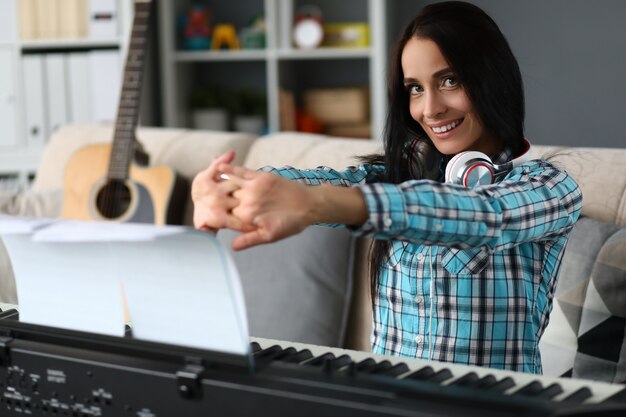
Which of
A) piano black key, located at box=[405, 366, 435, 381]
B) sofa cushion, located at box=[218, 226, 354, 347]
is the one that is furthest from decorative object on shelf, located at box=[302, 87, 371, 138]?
piano black key, located at box=[405, 366, 435, 381]

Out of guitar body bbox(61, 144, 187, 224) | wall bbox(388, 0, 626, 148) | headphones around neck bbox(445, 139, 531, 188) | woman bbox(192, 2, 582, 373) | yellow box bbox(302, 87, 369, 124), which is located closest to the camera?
headphones around neck bbox(445, 139, 531, 188)

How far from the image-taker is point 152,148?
273cm

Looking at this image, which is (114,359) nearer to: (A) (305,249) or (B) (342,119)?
(A) (305,249)

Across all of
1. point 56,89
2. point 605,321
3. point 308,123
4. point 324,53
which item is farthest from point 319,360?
point 56,89

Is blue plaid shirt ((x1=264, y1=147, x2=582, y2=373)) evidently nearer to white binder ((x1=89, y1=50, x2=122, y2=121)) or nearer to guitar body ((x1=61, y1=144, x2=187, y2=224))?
guitar body ((x1=61, y1=144, x2=187, y2=224))

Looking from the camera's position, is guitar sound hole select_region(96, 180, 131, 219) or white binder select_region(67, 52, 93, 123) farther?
white binder select_region(67, 52, 93, 123)

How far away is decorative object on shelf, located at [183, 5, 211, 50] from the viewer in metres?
3.80

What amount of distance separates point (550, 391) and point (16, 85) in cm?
335

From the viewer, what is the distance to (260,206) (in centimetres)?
75

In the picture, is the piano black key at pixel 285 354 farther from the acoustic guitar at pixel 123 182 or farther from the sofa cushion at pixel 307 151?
the acoustic guitar at pixel 123 182

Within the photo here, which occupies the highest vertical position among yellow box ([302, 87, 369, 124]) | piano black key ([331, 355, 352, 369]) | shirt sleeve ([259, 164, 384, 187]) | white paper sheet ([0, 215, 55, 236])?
white paper sheet ([0, 215, 55, 236])

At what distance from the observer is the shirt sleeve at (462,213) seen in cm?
81

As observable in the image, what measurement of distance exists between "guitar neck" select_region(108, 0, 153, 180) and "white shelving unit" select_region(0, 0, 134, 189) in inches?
38.4

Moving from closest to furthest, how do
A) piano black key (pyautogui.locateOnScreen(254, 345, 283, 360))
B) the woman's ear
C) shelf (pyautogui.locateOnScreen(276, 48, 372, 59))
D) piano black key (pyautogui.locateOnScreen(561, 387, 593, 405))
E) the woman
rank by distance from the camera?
piano black key (pyautogui.locateOnScreen(561, 387, 593, 405)) < piano black key (pyautogui.locateOnScreen(254, 345, 283, 360)) < the woman < the woman's ear < shelf (pyautogui.locateOnScreen(276, 48, 372, 59))
